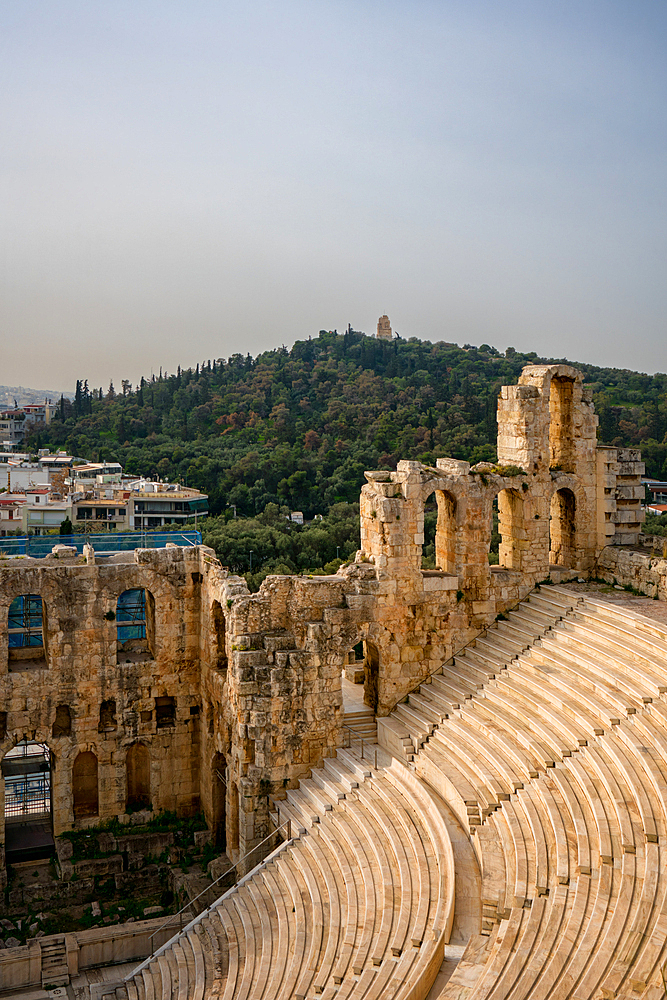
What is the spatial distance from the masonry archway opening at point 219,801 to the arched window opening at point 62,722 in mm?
3993

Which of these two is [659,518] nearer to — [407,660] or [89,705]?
[407,660]

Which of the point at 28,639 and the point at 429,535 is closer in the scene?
the point at 28,639

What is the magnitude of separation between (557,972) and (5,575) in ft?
55.7

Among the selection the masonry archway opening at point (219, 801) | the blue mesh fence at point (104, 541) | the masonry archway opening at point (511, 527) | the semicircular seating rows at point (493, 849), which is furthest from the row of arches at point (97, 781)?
the masonry archway opening at point (511, 527)

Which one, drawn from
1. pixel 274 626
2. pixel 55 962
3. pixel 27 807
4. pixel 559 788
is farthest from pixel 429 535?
pixel 559 788

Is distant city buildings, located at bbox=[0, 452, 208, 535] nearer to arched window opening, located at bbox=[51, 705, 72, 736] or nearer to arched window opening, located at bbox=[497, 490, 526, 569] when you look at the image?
arched window opening, located at bbox=[51, 705, 72, 736]

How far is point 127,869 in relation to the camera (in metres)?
24.3

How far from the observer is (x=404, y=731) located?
73.0 ft

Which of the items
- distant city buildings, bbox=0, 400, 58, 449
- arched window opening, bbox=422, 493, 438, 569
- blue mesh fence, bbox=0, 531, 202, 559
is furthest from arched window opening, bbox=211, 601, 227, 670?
distant city buildings, bbox=0, 400, 58, 449

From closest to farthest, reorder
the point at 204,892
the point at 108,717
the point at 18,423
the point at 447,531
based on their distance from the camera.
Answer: the point at 204,892 → the point at 447,531 → the point at 108,717 → the point at 18,423

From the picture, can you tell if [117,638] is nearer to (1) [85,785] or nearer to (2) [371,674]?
(1) [85,785]

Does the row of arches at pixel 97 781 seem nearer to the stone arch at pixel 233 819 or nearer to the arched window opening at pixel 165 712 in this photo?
the arched window opening at pixel 165 712

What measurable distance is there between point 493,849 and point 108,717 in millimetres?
12767

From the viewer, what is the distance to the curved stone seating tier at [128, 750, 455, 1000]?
50.2 feet
